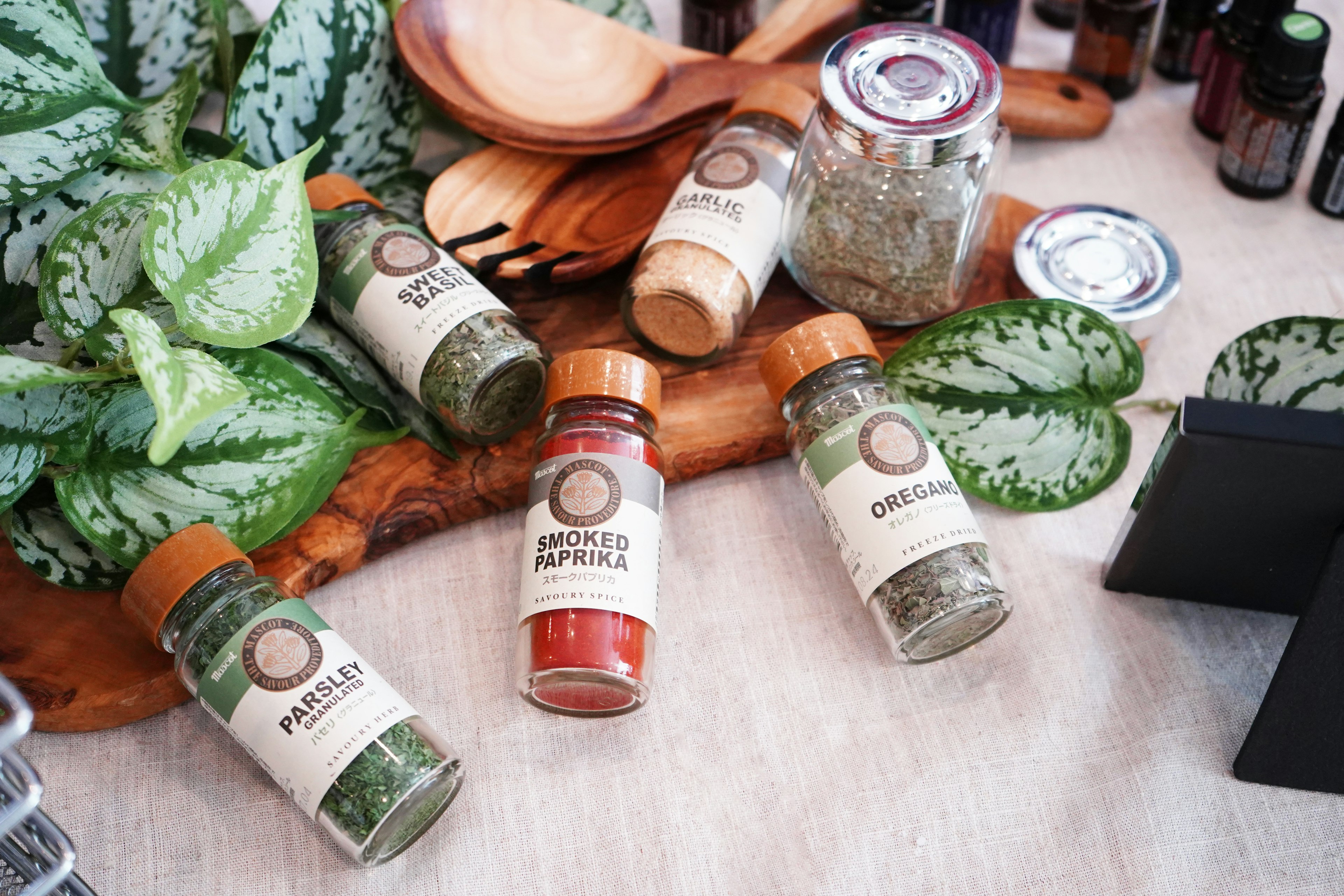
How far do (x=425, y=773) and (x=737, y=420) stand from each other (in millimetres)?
293

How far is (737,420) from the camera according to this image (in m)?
0.68

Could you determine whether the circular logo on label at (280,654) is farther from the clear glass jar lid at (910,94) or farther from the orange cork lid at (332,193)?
the clear glass jar lid at (910,94)

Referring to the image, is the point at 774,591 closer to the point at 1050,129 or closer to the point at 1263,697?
the point at 1263,697

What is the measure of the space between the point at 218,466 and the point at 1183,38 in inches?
32.9

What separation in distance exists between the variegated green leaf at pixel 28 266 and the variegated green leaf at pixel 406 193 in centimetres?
20

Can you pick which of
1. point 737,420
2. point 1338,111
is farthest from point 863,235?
point 1338,111

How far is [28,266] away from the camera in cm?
58

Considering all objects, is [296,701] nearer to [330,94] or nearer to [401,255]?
[401,255]

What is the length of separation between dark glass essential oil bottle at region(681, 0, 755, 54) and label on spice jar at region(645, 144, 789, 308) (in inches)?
9.2

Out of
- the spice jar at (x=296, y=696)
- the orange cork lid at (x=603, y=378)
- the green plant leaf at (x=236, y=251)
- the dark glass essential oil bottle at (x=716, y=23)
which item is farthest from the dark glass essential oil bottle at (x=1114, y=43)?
the spice jar at (x=296, y=696)

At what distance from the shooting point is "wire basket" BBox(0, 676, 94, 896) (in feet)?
1.16

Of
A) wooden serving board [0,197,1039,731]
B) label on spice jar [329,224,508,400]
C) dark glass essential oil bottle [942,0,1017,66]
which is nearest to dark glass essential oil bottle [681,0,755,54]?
dark glass essential oil bottle [942,0,1017,66]

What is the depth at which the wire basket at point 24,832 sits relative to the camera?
1.16 feet

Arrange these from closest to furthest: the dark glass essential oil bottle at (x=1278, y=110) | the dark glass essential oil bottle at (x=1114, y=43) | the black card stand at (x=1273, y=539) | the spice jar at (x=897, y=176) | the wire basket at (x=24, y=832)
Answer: the wire basket at (x=24, y=832) < the black card stand at (x=1273, y=539) < the spice jar at (x=897, y=176) < the dark glass essential oil bottle at (x=1278, y=110) < the dark glass essential oil bottle at (x=1114, y=43)
